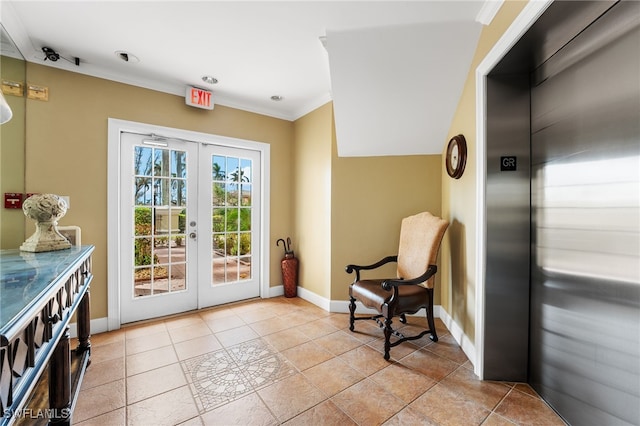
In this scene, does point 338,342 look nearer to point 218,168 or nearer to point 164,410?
point 164,410

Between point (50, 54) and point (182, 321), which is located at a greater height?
point (50, 54)

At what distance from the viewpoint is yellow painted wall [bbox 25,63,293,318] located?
235 cm

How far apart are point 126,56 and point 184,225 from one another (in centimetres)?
171

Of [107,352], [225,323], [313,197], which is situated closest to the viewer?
[107,352]

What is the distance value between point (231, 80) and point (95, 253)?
7.19ft

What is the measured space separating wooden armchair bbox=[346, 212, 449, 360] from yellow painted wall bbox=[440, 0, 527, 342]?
0.66 ft

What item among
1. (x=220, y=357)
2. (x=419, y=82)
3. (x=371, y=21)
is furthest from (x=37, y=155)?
(x=419, y=82)

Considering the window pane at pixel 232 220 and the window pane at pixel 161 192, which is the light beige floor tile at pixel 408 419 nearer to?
the window pane at pixel 232 220

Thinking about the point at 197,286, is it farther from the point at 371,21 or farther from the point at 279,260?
the point at 371,21

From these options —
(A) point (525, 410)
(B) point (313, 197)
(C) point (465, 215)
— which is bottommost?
(A) point (525, 410)

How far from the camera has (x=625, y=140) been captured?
3.91 ft

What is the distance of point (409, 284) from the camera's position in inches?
87.0

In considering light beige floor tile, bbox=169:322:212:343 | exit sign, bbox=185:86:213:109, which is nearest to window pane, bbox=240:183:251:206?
exit sign, bbox=185:86:213:109

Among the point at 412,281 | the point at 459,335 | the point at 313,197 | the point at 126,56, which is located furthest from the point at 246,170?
the point at 459,335
